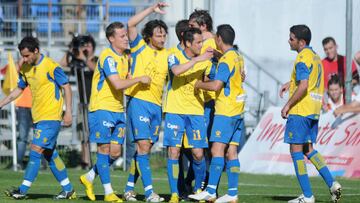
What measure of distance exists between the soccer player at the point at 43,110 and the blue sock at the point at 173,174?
1393 mm

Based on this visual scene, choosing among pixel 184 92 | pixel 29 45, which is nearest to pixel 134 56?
pixel 184 92

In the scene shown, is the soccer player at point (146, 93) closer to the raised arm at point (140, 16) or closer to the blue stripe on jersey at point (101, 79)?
the raised arm at point (140, 16)

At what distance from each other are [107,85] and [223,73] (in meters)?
1.55

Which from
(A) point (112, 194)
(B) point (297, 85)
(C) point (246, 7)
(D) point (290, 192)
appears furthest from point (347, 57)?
(A) point (112, 194)

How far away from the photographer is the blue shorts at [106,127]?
14.1m

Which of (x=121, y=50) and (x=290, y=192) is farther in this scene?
(x=290, y=192)

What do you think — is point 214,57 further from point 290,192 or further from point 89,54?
point 89,54

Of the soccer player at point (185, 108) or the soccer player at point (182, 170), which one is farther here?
the soccer player at point (182, 170)

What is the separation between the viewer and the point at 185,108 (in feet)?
46.8

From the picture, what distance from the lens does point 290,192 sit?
652 inches

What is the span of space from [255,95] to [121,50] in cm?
934

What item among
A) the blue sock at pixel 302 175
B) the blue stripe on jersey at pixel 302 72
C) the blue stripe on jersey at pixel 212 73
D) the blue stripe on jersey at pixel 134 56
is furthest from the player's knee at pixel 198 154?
the blue stripe on jersey at pixel 302 72

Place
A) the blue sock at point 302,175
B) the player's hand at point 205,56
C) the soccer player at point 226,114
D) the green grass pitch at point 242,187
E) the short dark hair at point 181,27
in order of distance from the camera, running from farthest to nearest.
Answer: the green grass pitch at point 242,187 → the short dark hair at point 181,27 → the blue sock at point 302,175 → the soccer player at point 226,114 → the player's hand at point 205,56

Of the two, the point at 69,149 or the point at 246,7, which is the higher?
the point at 246,7
